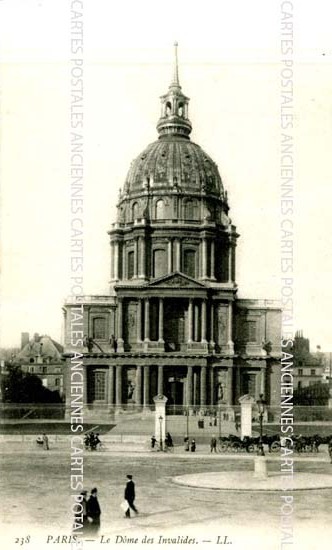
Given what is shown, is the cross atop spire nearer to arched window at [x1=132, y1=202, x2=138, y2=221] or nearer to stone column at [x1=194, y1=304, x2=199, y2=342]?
arched window at [x1=132, y1=202, x2=138, y2=221]

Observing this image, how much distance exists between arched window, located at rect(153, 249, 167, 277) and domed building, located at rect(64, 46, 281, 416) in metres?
0.08

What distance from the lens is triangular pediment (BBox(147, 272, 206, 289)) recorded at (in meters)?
61.0

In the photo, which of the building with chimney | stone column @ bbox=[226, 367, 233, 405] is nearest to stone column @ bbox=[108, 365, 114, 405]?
stone column @ bbox=[226, 367, 233, 405]

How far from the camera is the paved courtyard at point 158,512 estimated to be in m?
18.8

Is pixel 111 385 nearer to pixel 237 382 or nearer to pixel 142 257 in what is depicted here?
pixel 237 382

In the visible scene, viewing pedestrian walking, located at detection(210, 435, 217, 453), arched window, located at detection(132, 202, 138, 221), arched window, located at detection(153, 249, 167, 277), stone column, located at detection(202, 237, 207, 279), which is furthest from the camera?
arched window, located at detection(132, 202, 138, 221)

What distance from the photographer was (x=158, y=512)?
67.2ft

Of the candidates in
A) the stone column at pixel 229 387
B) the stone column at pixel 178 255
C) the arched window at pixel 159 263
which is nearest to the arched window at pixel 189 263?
the stone column at pixel 178 255

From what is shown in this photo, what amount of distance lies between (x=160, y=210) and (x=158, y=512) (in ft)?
163

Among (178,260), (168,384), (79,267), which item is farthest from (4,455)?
(178,260)

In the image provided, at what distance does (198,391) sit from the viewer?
60.4m

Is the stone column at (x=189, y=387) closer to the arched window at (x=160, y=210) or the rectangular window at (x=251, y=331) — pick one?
the rectangular window at (x=251, y=331)

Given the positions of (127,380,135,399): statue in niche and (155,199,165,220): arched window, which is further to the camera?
(155,199,165,220): arched window

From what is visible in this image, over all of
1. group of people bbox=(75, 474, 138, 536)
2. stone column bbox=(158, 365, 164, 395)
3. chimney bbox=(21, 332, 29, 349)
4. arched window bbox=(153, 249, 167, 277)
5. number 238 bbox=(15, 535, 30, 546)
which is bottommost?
number 238 bbox=(15, 535, 30, 546)
